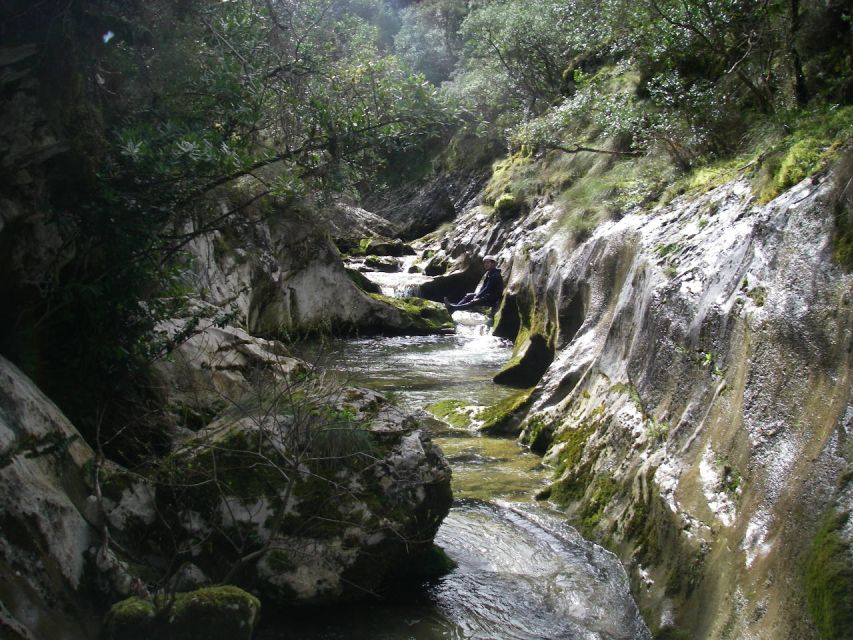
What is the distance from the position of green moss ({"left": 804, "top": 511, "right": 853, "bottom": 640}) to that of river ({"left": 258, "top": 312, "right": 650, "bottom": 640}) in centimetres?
162

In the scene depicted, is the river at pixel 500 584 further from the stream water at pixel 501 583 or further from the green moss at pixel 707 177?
the green moss at pixel 707 177

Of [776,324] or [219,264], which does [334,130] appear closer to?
[776,324]

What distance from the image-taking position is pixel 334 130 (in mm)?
6422

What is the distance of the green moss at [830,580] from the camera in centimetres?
332

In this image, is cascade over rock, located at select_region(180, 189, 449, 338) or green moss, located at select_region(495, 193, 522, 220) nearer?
cascade over rock, located at select_region(180, 189, 449, 338)

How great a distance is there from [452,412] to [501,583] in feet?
17.5

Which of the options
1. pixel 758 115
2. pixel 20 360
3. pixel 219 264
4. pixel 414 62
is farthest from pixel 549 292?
pixel 414 62

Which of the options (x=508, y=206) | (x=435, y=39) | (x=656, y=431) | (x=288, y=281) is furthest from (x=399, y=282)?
(x=435, y=39)

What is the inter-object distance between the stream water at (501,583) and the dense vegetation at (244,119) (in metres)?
1.76

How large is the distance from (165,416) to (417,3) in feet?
164

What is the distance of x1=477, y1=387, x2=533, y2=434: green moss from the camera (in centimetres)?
988

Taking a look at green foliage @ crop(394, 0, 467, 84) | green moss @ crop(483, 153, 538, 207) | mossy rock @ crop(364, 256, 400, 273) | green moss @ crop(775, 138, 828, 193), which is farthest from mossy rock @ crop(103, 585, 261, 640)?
green foliage @ crop(394, 0, 467, 84)

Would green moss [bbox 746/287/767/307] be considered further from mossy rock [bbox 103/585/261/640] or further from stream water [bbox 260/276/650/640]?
mossy rock [bbox 103/585/261/640]

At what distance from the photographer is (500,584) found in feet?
18.9
